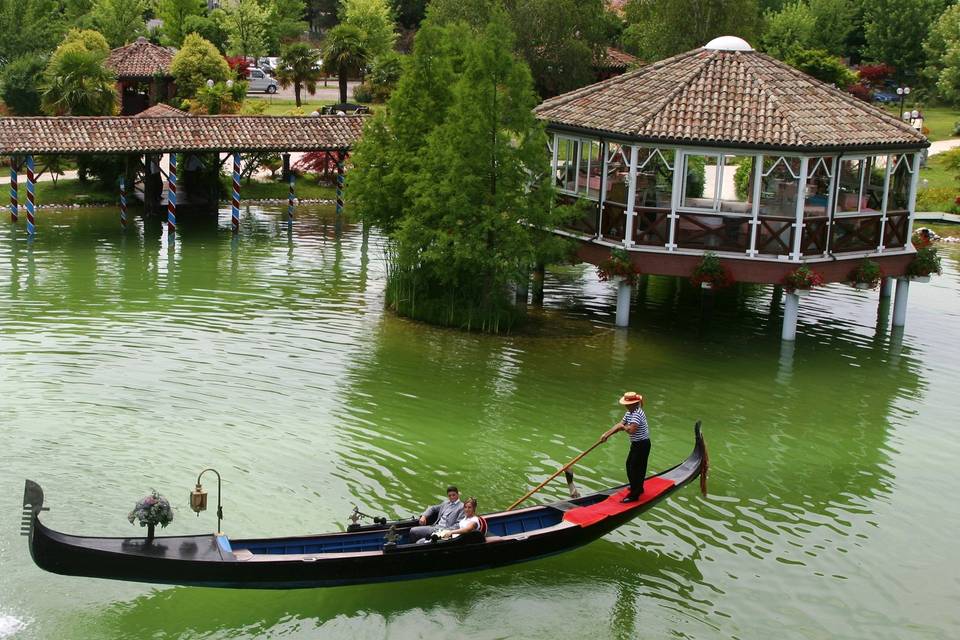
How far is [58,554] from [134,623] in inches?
57.1

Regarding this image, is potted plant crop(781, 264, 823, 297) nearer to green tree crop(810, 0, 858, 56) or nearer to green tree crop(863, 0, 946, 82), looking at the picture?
green tree crop(863, 0, 946, 82)

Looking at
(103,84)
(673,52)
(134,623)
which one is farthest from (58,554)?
(673,52)

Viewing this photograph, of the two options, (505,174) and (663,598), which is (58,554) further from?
(505,174)

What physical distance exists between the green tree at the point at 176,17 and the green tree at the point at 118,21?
166cm

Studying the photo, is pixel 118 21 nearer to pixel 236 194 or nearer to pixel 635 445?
pixel 236 194

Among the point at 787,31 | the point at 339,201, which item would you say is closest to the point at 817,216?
the point at 339,201

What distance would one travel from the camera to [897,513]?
20844 mm

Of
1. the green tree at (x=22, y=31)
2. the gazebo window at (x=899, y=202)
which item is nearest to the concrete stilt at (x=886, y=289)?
the gazebo window at (x=899, y=202)

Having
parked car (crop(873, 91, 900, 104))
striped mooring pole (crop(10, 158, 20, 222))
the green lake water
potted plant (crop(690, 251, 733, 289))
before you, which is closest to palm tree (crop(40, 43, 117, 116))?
striped mooring pole (crop(10, 158, 20, 222))

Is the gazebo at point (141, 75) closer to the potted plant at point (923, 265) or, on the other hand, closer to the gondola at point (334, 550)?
the potted plant at point (923, 265)

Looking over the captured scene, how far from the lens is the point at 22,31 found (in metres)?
62.7

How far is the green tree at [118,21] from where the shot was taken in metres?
72.4

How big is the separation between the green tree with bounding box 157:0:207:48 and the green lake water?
42.2 m

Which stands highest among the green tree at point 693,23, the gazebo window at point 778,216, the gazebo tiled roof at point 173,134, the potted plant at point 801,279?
the green tree at point 693,23
